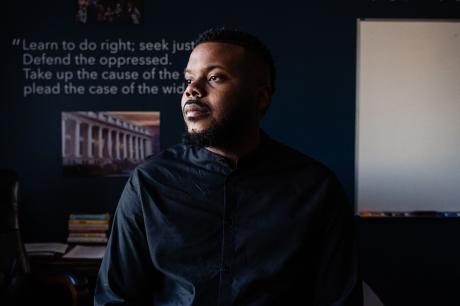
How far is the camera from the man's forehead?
44.5 inches

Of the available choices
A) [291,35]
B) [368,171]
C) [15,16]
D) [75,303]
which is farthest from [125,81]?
[368,171]

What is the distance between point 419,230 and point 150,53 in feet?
6.75

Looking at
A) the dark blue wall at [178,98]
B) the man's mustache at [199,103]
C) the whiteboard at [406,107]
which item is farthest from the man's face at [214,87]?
the whiteboard at [406,107]

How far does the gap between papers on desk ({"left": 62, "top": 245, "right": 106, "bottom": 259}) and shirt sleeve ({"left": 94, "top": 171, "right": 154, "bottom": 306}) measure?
1.24 m

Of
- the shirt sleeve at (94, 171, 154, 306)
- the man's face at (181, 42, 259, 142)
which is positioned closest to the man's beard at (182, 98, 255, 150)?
the man's face at (181, 42, 259, 142)

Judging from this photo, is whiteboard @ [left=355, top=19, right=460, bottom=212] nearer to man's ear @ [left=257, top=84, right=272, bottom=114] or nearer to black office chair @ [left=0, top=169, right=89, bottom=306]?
man's ear @ [left=257, top=84, right=272, bottom=114]

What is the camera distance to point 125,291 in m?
1.13

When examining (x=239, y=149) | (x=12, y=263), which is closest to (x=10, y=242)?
(x=12, y=263)

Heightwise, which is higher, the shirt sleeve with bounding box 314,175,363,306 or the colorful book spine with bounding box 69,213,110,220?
the shirt sleeve with bounding box 314,175,363,306

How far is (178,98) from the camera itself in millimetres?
2730

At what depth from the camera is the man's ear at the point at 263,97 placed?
1.24 metres

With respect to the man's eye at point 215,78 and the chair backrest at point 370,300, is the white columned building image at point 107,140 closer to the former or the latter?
the chair backrest at point 370,300

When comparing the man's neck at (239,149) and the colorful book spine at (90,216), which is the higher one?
the man's neck at (239,149)

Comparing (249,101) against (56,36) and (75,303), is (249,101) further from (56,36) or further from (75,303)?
(56,36)
